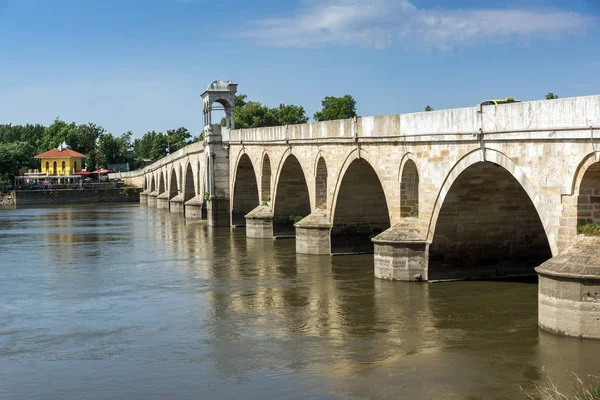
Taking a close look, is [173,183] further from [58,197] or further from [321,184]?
[321,184]

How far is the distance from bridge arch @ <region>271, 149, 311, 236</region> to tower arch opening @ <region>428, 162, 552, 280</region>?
11.6m

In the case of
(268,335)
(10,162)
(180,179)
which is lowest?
(268,335)

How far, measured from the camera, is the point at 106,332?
50.4ft

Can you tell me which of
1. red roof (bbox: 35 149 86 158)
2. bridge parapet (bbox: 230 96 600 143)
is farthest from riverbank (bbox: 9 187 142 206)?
bridge parapet (bbox: 230 96 600 143)

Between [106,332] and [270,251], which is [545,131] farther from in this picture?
[270,251]

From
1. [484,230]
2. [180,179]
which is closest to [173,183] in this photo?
[180,179]

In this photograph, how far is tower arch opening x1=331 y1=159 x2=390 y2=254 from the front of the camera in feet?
79.4

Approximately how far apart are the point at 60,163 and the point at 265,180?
64.1 meters

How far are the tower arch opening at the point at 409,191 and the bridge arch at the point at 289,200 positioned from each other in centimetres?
997

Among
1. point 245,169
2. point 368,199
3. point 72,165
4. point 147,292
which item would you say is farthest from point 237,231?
point 72,165

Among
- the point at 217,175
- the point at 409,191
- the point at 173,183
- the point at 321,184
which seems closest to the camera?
the point at 409,191

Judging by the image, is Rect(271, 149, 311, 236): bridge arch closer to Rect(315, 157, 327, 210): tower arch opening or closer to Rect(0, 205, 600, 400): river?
Rect(315, 157, 327, 210): tower arch opening

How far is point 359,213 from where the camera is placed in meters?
24.4

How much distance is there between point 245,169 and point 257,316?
20078 mm
